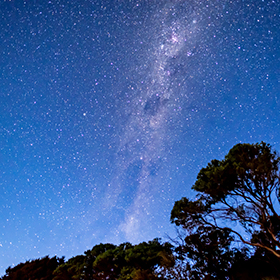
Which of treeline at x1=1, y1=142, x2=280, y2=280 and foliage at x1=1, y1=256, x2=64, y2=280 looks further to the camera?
foliage at x1=1, y1=256, x2=64, y2=280

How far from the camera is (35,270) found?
78.8ft

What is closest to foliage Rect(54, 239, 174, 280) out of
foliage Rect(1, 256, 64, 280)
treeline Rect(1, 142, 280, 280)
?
treeline Rect(1, 142, 280, 280)

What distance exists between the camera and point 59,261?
27.6 meters

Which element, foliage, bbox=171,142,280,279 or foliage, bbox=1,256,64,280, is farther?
foliage, bbox=1,256,64,280

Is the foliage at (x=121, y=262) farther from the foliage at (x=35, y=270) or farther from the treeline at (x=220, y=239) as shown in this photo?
the foliage at (x=35, y=270)

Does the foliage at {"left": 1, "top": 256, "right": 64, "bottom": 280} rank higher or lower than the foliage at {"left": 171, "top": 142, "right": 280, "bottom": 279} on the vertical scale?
higher

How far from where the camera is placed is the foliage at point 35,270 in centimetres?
2333

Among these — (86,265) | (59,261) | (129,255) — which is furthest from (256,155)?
(59,261)

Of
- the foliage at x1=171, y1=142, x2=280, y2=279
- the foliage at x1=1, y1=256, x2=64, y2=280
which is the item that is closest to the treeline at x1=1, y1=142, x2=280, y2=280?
the foliage at x1=171, y1=142, x2=280, y2=279

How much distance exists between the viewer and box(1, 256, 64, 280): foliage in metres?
23.3

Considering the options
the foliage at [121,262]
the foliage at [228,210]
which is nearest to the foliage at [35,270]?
the foliage at [121,262]

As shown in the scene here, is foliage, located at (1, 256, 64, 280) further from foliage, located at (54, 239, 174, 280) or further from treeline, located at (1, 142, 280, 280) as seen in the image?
treeline, located at (1, 142, 280, 280)

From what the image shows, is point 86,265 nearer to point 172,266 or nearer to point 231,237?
point 172,266

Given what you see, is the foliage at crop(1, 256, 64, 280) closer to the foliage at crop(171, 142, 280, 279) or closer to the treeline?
the treeline
